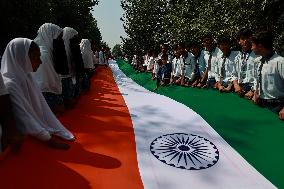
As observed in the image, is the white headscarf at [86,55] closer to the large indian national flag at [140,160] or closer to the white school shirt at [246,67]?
the large indian national flag at [140,160]

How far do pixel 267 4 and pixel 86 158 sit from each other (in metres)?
7.91

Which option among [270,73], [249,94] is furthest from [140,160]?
[249,94]

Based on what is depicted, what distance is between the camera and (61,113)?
18.4 feet

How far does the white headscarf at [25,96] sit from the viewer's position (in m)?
3.63

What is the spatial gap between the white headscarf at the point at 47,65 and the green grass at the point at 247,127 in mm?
2187

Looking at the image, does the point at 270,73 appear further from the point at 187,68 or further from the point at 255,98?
the point at 187,68

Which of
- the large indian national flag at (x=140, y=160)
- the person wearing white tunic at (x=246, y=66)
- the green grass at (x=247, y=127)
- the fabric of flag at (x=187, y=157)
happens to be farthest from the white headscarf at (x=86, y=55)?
the person wearing white tunic at (x=246, y=66)

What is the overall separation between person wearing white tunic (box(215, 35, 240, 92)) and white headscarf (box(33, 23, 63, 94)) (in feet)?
9.23

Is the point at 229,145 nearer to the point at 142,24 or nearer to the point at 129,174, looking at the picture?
the point at 129,174

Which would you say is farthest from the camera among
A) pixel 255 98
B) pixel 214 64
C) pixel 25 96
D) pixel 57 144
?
pixel 214 64

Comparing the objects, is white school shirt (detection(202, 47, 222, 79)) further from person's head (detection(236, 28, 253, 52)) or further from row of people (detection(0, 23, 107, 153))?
row of people (detection(0, 23, 107, 153))

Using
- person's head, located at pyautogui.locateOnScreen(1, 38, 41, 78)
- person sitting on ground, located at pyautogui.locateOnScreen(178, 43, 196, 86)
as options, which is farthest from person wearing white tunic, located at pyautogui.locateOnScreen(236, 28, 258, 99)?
person's head, located at pyautogui.locateOnScreen(1, 38, 41, 78)

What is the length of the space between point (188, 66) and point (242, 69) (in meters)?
2.27

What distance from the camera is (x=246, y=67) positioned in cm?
552
